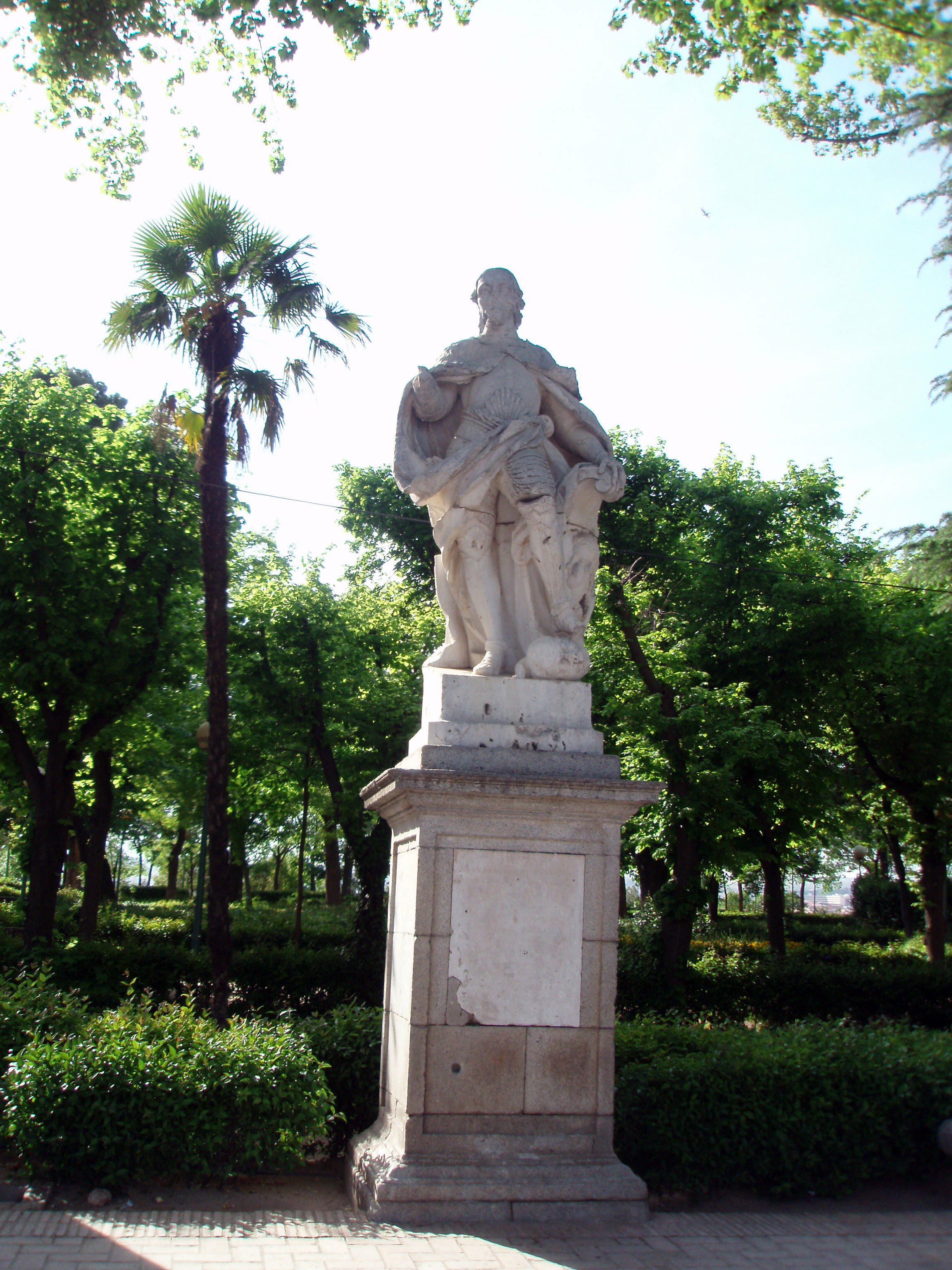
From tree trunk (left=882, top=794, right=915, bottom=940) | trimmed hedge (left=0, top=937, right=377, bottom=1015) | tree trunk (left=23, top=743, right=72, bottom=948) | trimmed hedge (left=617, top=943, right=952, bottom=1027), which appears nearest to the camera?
trimmed hedge (left=0, top=937, right=377, bottom=1015)

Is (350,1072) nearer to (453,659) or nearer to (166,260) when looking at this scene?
(453,659)

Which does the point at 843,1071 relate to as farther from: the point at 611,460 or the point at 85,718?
the point at 85,718

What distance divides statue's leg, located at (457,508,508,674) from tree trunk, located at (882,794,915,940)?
17.8 metres

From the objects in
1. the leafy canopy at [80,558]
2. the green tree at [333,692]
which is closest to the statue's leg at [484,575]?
the leafy canopy at [80,558]

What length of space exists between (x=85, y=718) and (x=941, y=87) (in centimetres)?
1644

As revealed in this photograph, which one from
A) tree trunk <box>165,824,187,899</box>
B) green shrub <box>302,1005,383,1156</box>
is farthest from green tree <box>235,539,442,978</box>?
tree trunk <box>165,824,187,899</box>

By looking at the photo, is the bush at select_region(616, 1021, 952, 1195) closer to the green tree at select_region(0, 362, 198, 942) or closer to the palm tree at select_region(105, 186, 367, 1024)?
the palm tree at select_region(105, 186, 367, 1024)

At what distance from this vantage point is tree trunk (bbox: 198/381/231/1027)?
41.1 feet

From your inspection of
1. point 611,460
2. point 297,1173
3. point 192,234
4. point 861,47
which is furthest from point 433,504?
point 192,234

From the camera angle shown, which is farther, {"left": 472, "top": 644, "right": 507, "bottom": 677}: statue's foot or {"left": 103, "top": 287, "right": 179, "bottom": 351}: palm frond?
{"left": 103, "top": 287, "right": 179, "bottom": 351}: palm frond

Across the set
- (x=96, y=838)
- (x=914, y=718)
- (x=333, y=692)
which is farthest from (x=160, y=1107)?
(x=96, y=838)

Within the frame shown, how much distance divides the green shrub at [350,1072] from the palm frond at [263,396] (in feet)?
31.1

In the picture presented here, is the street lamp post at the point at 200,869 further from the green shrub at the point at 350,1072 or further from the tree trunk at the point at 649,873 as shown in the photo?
the tree trunk at the point at 649,873

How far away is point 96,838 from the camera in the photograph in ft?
73.8
